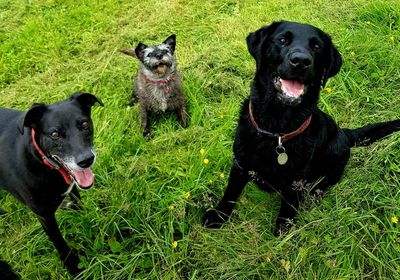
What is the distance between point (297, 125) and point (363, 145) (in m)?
0.89

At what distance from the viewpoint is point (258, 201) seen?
114 inches

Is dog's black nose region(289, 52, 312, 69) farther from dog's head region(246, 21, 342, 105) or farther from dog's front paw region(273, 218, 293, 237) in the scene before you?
dog's front paw region(273, 218, 293, 237)

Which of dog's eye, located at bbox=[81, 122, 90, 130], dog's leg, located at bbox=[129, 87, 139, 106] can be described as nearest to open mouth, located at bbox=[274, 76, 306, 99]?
dog's eye, located at bbox=[81, 122, 90, 130]

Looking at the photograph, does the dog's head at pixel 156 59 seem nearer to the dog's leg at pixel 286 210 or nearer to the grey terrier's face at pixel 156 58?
the grey terrier's face at pixel 156 58

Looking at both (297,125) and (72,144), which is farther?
(297,125)

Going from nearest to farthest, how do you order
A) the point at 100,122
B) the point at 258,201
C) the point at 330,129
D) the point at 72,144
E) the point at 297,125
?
the point at 72,144 < the point at 297,125 < the point at 330,129 < the point at 258,201 < the point at 100,122

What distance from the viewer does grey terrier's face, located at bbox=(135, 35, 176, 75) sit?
3682 mm

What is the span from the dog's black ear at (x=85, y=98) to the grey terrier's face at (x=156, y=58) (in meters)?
1.35

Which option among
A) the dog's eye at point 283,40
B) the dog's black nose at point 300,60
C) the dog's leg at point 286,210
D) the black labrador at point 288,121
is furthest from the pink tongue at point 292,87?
the dog's leg at point 286,210

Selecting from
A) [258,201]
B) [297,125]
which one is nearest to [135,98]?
[258,201]

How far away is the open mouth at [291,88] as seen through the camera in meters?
2.19

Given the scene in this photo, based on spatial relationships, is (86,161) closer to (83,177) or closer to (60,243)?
(83,177)

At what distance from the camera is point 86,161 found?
2184 mm

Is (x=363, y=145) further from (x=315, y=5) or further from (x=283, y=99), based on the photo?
(x=315, y=5)
